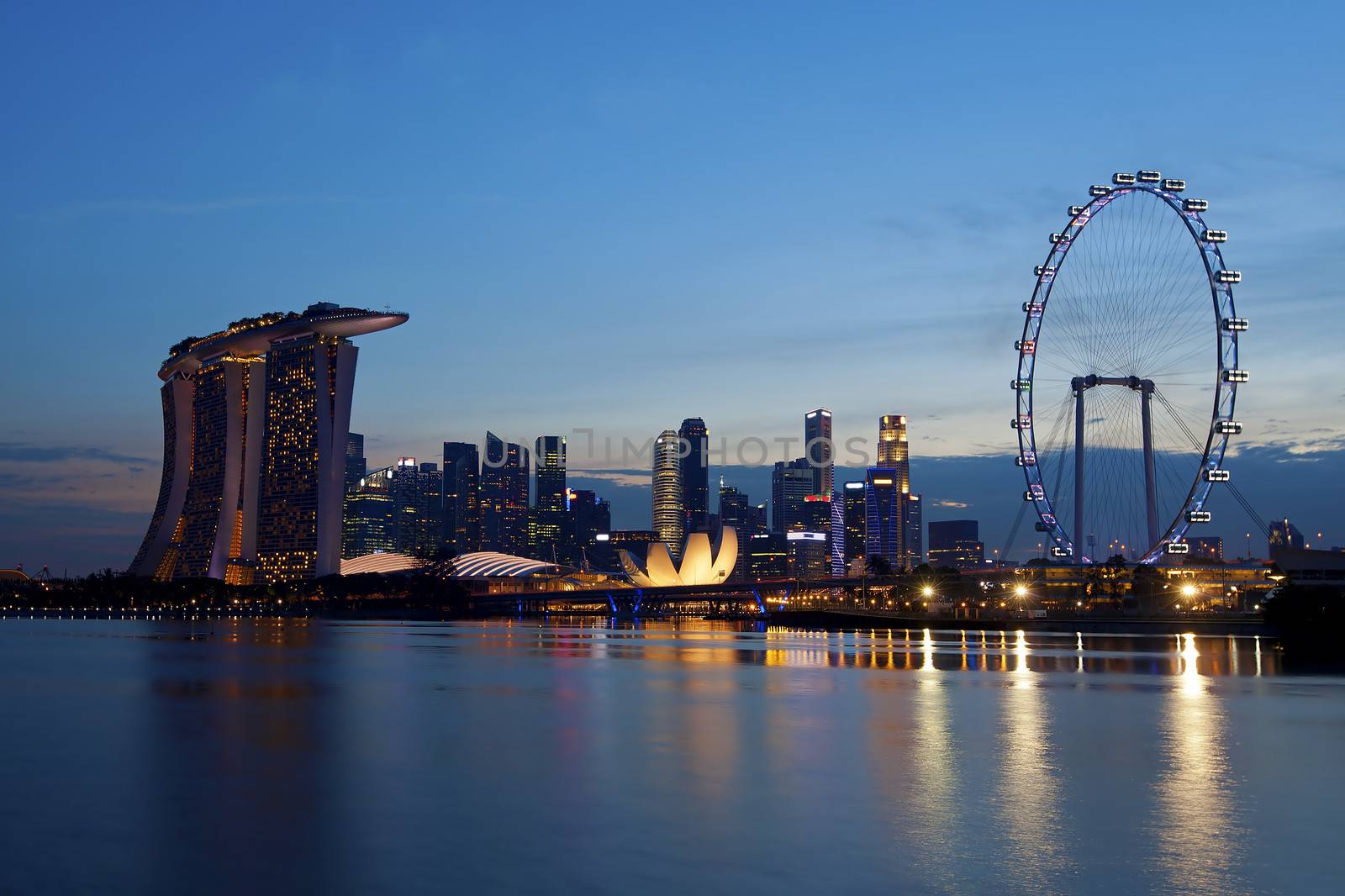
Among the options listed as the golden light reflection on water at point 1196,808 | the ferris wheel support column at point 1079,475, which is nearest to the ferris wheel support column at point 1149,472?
the ferris wheel support column at point 1079,475

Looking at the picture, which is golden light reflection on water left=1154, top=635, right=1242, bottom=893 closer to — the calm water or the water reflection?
the calm water

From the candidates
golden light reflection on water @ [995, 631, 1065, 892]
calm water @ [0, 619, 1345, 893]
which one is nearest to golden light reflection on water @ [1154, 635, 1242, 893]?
calm water @ [0, 619, 1345, 893]

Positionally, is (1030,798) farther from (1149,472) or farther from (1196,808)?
(1149,472)

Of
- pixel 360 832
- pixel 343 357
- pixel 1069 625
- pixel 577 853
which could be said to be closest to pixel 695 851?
pixel 577 853

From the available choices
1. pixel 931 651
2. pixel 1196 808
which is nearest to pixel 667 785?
pixel 1196 808

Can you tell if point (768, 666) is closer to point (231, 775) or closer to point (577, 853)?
point (231, 775)

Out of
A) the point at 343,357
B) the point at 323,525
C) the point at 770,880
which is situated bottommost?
the point at 770,880
